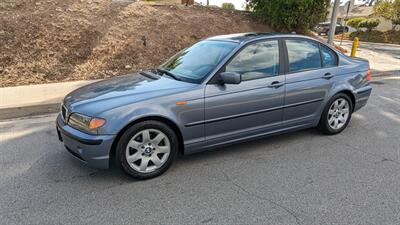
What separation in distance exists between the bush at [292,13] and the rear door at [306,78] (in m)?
8.40

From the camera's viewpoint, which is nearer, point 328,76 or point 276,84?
point 276,84

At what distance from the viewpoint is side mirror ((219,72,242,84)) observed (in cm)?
354

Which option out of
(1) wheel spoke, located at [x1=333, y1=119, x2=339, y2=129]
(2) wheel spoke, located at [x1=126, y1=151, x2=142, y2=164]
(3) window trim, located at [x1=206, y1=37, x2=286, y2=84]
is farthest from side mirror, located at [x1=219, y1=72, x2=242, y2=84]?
A: (1) wheel spoke, located at [x1=333, y1=119, x2=339, y2=129]

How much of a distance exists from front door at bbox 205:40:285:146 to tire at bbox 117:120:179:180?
504 mm

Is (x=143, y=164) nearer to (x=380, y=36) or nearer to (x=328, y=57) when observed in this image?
(x=328, y=57)

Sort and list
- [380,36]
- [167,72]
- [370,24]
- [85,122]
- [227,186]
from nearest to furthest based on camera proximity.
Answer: [85,122]
[227,186]
[167,72]
[380,36]
[370,24]

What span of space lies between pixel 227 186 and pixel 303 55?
2.22 m

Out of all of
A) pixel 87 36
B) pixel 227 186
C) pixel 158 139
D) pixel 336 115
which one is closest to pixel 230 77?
pixel 158 139

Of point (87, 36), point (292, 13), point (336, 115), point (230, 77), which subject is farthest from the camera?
point (292, 13)

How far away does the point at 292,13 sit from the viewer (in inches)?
485

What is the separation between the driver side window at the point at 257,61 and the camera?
151 inches

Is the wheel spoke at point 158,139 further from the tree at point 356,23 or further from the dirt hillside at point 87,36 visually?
the tree at point 356,23

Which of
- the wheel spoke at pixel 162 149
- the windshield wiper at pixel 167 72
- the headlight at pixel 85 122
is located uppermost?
the windshield wiper at pixel 167 72

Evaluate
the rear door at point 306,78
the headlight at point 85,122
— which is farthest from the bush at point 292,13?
the headlight at point 85,122
